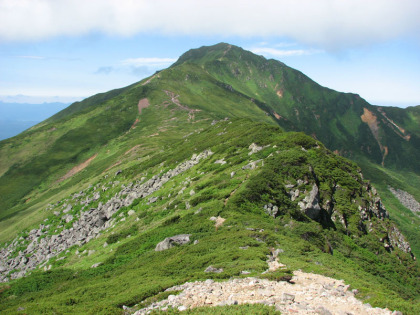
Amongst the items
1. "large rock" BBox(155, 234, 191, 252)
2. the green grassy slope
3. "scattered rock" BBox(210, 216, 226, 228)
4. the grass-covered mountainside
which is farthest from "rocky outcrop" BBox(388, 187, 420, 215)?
"large rock" BBox(155, 234, 191, 252)

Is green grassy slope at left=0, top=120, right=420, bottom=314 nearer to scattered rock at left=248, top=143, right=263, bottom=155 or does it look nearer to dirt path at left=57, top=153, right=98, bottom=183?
scattered rock at left=248, top=143, right=263, bottom=155

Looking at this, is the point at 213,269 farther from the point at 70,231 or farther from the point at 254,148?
the point at 70,231

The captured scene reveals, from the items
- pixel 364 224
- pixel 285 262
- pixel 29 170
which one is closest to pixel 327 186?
pixel 364 224

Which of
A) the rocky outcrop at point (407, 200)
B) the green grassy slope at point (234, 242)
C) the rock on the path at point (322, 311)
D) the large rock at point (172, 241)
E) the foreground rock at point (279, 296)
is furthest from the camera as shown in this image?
the rocky outcrop at point (407, 200)

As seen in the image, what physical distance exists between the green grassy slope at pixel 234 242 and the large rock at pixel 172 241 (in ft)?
2.72

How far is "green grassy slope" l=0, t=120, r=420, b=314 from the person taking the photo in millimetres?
20500

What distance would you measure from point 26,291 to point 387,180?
197196 mm

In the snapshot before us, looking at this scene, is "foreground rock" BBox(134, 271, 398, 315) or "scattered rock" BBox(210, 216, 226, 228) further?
"scattered rock" BBox(210, 216, 226, 228)

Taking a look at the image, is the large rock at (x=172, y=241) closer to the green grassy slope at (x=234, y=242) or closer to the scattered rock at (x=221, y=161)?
the green grassy slope at (x=234, y=242)

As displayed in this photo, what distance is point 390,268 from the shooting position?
3384 cm

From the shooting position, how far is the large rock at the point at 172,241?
95.7 feet

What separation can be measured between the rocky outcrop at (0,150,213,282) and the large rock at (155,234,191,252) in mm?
22448

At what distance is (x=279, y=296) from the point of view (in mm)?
15508

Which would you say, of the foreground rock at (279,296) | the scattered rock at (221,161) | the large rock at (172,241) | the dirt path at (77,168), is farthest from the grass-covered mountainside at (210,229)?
the dirt path at (77,168)
